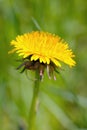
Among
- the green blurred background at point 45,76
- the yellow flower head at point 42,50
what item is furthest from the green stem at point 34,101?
the green blurred background at point 45,76

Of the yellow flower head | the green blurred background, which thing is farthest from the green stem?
the green blurred background

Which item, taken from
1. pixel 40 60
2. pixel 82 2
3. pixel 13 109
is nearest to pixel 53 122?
pixel 13 109

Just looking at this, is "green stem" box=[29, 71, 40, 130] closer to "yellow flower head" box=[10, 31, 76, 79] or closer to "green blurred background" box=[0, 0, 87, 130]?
"yellow flower head" box=[10, 31, 76, 79]

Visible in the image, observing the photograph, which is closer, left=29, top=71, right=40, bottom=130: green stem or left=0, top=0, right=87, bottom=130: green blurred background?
left=29, top=71, right=40, bottom=130: green stem

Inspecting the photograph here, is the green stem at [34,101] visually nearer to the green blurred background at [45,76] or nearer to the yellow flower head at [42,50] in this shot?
the yellow flower head at [42,50]

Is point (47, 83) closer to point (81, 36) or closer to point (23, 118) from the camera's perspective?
point (23, 118)
